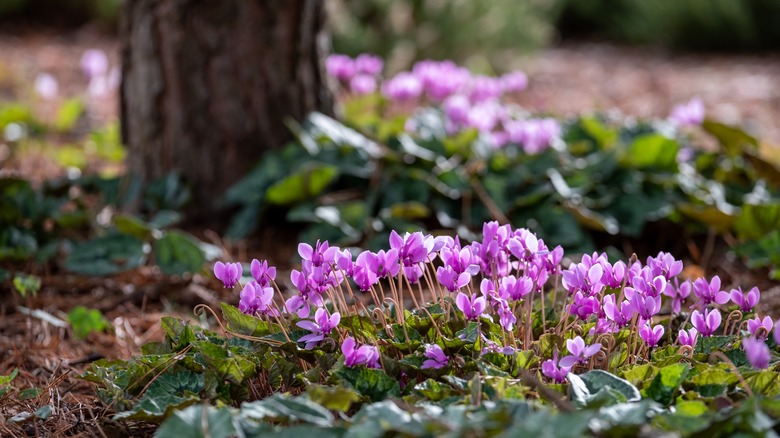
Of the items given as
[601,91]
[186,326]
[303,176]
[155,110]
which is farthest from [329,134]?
[601,91]

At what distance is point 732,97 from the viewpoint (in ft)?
22.7

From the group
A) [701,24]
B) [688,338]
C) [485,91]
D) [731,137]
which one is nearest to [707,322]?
[688,338]

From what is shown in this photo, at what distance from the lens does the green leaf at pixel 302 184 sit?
10.7 feet

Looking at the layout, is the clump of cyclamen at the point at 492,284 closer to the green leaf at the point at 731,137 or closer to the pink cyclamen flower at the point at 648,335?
the pink cyclamen flower at the point at 648,335

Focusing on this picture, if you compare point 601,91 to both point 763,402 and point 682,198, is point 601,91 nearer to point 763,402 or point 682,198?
point 682,198

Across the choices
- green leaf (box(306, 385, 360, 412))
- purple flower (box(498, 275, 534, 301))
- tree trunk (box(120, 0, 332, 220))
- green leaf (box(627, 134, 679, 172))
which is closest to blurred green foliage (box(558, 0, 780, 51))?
green leaf (box(627, 134, 679, 172))

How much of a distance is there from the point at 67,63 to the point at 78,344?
5.09 m

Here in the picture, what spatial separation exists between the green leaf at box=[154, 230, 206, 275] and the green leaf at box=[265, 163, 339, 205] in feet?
1.47

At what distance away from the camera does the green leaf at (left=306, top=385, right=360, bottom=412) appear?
142cm

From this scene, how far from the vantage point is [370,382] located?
5.23ft

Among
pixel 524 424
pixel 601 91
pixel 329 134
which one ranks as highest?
pixel 524 424

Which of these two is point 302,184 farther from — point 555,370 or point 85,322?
point 555,370

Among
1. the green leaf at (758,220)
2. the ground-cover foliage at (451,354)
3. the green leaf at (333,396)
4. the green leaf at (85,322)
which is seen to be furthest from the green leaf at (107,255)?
the green leaf at (758,220)

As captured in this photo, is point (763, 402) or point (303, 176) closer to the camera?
point (763, 402)
